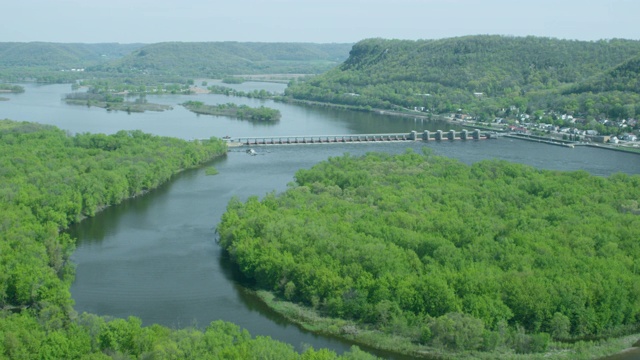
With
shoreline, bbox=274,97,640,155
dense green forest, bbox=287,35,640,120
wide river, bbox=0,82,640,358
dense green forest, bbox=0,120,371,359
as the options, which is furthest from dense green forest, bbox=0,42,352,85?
dense green forest, bbox=0,120,371,359

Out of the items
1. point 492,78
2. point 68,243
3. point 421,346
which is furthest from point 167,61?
point 421,346

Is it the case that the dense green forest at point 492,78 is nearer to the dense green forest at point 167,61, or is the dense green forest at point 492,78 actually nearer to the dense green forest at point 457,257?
the dense green forest at point 457,257

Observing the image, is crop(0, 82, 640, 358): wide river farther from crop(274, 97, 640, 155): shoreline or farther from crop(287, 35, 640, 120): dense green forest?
crop(287, 35, 640, 120): dense green forest

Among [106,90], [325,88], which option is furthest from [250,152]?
[106,90]

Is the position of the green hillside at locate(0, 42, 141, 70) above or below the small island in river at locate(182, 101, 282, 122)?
above

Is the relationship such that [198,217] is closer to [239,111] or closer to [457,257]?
[457,257]

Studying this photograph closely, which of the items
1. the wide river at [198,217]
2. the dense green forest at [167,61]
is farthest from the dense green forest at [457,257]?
the dense green forest at [167,61]
